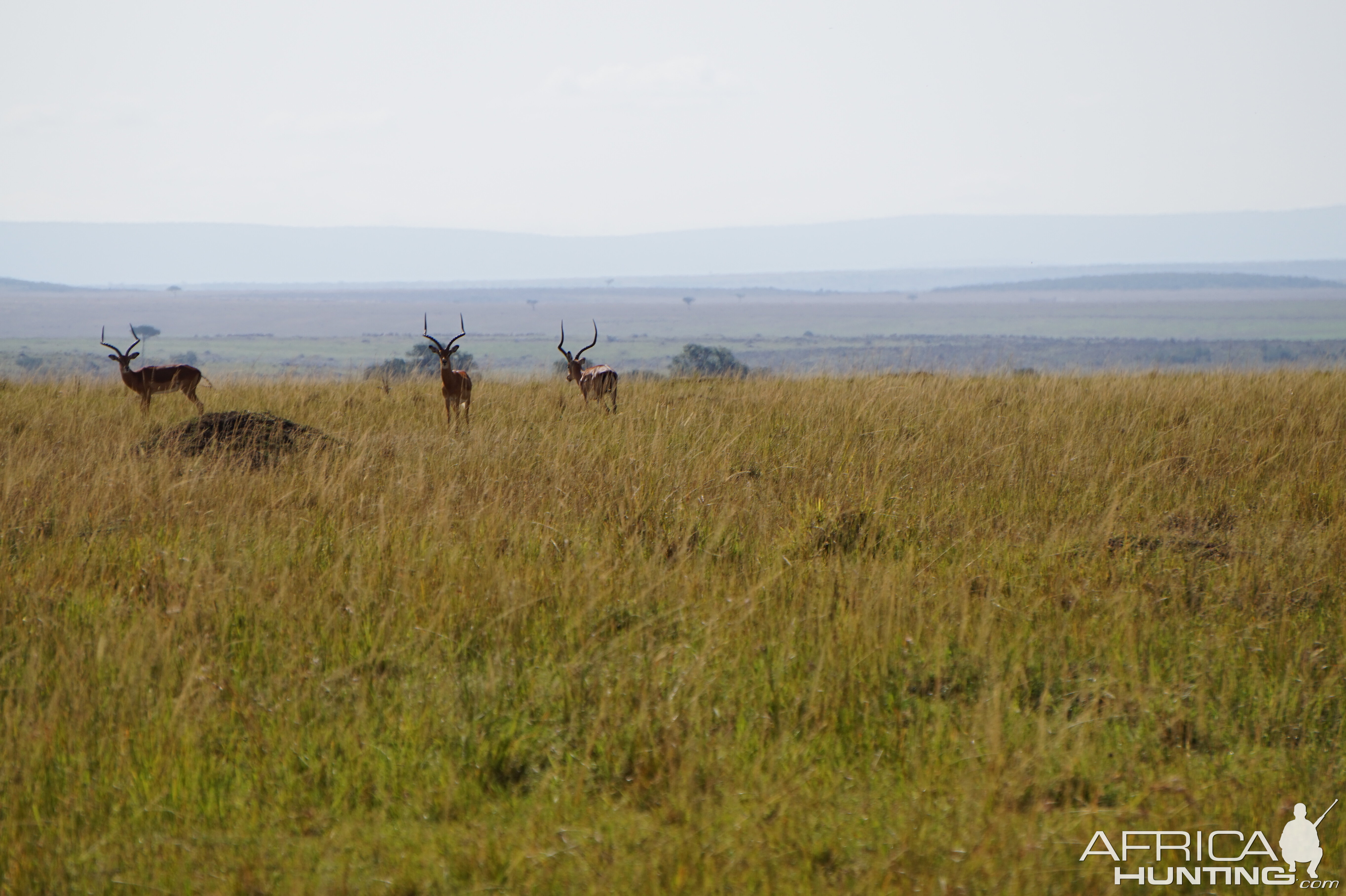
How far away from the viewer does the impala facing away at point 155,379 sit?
34.6 ft

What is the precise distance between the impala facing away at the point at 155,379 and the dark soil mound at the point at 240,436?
240 centimetres

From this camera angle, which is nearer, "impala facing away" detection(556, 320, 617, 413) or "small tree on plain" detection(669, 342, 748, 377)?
"impala facing away" detection(556, 320, 617, 413)

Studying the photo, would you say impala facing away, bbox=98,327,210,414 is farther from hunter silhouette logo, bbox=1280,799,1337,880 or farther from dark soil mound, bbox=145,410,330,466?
hunter silhouette logo, bbox=1280,799,1337,880

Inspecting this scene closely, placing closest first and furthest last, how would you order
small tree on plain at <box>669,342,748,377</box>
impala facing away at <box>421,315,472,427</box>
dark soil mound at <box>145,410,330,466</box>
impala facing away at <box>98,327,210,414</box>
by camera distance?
dark soil mound at <box>145,410,330,466</box>
impala facing away at <box>421,315,472,427</box>
impala facing away at <box>98,327,210,414</box>
small tree on plain at <box>669,342,748,377</box>

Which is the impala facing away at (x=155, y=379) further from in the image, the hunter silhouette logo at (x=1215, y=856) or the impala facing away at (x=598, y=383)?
the hunter silhouette logo at (x=1215, y=856)

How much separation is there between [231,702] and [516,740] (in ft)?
3.28

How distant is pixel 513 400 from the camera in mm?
11781

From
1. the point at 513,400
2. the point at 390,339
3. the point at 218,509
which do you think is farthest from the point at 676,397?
the point at 390,339

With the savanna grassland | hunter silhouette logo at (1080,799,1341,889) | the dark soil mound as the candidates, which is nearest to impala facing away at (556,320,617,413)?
the dark soil mound

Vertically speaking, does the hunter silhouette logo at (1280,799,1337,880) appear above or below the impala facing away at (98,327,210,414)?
below

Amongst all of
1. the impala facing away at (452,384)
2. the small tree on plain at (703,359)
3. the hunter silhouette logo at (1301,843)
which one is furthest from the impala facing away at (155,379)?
the small tree on plain at (703,359)

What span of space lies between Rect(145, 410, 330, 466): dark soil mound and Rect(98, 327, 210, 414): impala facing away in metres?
2.40

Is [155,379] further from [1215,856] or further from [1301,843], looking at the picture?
[1301,843]

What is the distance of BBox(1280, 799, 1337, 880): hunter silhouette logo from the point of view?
2.76m
